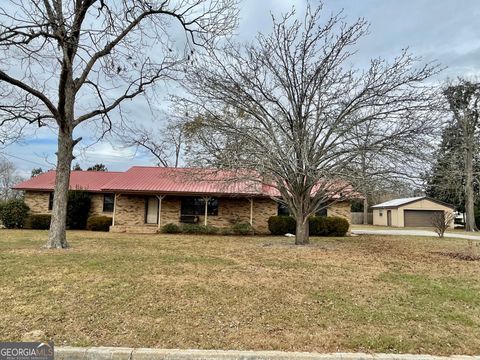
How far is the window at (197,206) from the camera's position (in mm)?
21438

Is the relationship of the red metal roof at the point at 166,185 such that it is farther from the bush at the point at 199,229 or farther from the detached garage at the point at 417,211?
the detached garage at the point at 417,211

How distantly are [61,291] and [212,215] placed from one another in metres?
15.3

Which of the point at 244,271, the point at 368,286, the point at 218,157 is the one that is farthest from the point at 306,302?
the point at 218,157

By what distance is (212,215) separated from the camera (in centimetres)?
2128

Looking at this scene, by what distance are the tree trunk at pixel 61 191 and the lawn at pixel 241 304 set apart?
184cm

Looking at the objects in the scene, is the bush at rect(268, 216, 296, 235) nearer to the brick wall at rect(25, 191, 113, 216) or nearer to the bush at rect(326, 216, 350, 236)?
the bush at rect(326, 216, 350, 236)

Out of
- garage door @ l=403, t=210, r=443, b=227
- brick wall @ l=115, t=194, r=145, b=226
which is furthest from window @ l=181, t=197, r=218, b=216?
garage door @ l=403, t=210, r=443, b=227

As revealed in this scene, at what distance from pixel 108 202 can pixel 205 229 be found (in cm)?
789

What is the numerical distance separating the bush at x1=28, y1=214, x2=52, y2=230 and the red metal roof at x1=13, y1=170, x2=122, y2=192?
84.2 inches

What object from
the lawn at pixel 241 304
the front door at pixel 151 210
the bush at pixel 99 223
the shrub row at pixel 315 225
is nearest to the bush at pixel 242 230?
the shrub row at pixel 315 225

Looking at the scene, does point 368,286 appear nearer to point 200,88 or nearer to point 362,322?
point 362,322

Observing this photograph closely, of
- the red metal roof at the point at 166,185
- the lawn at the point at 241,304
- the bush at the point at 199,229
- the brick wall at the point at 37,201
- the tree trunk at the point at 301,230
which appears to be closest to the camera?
the lawn at the point at 241,304

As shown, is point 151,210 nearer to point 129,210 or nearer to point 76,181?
point 129,210

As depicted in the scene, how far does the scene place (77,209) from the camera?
72.5 ft
